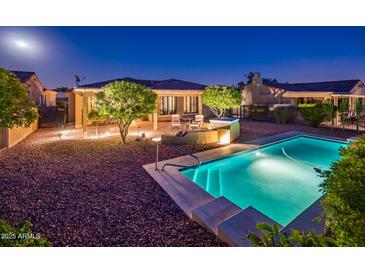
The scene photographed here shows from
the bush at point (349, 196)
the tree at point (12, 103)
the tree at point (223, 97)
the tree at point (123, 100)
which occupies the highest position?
the tree at point (223, 97)

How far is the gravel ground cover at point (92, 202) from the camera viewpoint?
365 centimetres

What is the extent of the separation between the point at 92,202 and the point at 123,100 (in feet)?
19.0

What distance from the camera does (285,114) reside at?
18.6 meters

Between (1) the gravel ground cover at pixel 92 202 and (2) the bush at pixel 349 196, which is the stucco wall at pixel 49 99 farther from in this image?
(2) the bush at pixel 349 196

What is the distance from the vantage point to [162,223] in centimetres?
403

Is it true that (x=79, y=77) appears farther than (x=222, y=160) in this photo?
Yes

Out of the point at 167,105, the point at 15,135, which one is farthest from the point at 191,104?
the point at 15,135

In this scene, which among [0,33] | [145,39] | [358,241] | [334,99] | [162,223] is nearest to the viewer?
[358,241]

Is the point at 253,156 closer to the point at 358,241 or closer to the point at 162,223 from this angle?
the point at 162,223

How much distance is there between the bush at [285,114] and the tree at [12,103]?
61.2 ft

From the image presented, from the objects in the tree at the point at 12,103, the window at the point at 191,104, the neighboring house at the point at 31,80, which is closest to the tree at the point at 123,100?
the tree at the point at 12,103

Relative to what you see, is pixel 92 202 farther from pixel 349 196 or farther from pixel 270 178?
pixel 270 178
